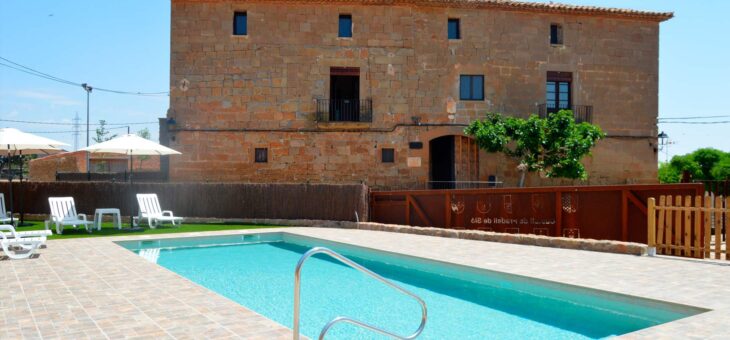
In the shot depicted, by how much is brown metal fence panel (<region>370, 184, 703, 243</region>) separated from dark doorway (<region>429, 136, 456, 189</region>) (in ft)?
22.5

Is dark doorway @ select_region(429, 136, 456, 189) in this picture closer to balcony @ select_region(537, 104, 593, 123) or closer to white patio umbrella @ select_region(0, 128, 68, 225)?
balcony @ select_region(537, 104, 593, 123)

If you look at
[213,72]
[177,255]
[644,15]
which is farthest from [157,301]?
[644,15]

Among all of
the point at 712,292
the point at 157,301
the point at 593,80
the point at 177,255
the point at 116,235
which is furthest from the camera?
the point at 593,80

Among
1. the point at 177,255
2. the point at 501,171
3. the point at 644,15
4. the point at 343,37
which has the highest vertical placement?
the point at 644,15

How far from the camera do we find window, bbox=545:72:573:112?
21.7 m

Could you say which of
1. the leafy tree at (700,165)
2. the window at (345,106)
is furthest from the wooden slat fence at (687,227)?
the leafy tree at (700,165)

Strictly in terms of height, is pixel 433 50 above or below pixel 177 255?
above

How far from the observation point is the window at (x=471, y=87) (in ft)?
68.8

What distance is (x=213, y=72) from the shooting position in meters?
20.0

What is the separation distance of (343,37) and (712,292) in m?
16.5

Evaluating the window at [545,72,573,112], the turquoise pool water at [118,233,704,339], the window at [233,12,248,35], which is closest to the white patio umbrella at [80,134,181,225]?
the turquoise pool water at [118,233,704,339]

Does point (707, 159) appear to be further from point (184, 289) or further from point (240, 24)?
point (184, 289)

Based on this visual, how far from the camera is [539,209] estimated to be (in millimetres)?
11438

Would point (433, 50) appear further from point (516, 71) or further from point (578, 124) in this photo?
point (578, 124)
